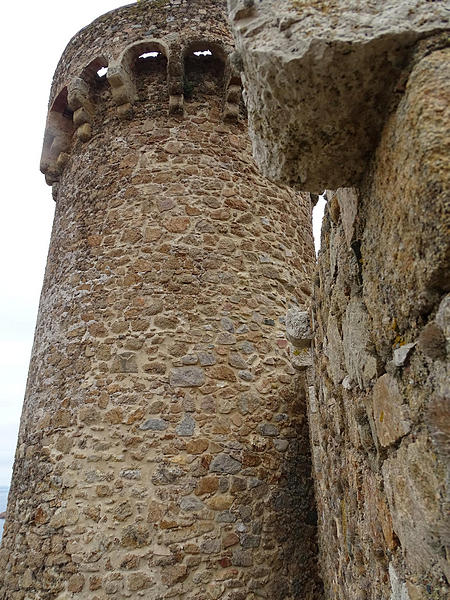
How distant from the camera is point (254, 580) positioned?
3.65 metres

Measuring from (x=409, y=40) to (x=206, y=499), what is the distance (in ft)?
11.1

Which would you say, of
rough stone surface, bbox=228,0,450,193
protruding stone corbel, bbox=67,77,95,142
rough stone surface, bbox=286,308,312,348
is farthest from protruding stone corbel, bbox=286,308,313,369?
protruding stone corbel, bbox=67,77,95,142

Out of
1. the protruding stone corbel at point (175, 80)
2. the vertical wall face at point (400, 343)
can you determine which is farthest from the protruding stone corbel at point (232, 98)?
the vertical wall face at point (400, 343)

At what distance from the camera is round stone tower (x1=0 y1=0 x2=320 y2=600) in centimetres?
368

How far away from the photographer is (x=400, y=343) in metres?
1.28

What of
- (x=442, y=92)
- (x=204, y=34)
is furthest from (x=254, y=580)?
(x=204, y=34)

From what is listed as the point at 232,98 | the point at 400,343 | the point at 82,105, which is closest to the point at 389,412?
the point at 400,343

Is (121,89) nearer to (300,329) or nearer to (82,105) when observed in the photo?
(82,105)

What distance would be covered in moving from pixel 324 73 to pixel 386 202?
35cm

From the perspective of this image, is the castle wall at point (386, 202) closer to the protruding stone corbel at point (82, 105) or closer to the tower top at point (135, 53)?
the tower top at point (135, 53)

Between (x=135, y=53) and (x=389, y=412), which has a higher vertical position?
(x=135, y=53)

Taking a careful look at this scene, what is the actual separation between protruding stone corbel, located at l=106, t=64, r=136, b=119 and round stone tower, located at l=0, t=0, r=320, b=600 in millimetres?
26

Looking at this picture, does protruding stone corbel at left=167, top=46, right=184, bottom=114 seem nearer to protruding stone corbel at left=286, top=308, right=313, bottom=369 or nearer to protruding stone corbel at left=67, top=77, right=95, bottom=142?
protruding stone corbel at left=67, top=77, right=95, bottom=142

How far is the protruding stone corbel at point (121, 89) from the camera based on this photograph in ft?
17.4
